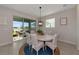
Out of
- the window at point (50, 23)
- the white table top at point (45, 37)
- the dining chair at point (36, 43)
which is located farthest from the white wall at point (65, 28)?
the dining chair at point (36, 43)

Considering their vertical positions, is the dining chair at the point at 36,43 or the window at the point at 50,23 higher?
the window at the point at 50,23

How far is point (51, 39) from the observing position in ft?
10.0

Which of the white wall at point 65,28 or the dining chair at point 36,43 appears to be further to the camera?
the dining chair at point 36,43

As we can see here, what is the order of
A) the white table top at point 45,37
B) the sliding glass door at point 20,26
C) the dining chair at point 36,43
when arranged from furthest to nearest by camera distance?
the dining chair at point 36,43 → the white table top at point 45,37 → the sliding glass door at point 20,26

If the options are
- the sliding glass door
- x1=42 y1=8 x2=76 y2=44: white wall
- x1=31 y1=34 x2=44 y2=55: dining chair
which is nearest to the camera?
the sliding glass door

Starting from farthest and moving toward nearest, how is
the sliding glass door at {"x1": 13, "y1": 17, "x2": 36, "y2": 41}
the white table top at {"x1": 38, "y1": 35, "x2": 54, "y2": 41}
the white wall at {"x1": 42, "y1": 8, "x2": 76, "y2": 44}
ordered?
1. the white table top at {"x1": 38, "y1": 35, "x2": 54, "y2": 41}
2. the white wall at {"x1": 42, "y1": 8, "x2": 76, "y2": 44}
3. the sliding glass door at {"x1": 13, "y1": 17, "x2": 36, "y2": 41}

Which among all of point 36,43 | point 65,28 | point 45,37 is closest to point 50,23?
point 65,28

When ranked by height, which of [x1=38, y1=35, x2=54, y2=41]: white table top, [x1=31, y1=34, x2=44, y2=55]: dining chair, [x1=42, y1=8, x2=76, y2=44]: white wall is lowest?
[x1=31, y1=34, x2=44, y2=55]: dining chair

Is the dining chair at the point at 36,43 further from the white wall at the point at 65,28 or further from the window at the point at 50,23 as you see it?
the window at the point at 50,23

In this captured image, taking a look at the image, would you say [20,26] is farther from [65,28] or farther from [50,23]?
[65,28]

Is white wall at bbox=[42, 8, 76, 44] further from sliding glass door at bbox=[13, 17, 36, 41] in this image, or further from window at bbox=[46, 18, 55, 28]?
sliding glass door at bbox=[13, 17, 36, 41]

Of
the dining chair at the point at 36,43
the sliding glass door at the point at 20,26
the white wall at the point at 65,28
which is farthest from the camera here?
the dining chair at the point at 36,43

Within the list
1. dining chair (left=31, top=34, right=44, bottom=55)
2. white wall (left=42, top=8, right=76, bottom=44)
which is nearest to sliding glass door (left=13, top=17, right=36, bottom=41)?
white wall (left=42, top=8, right=76, bottom=44)

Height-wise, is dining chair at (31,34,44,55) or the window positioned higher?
the window
